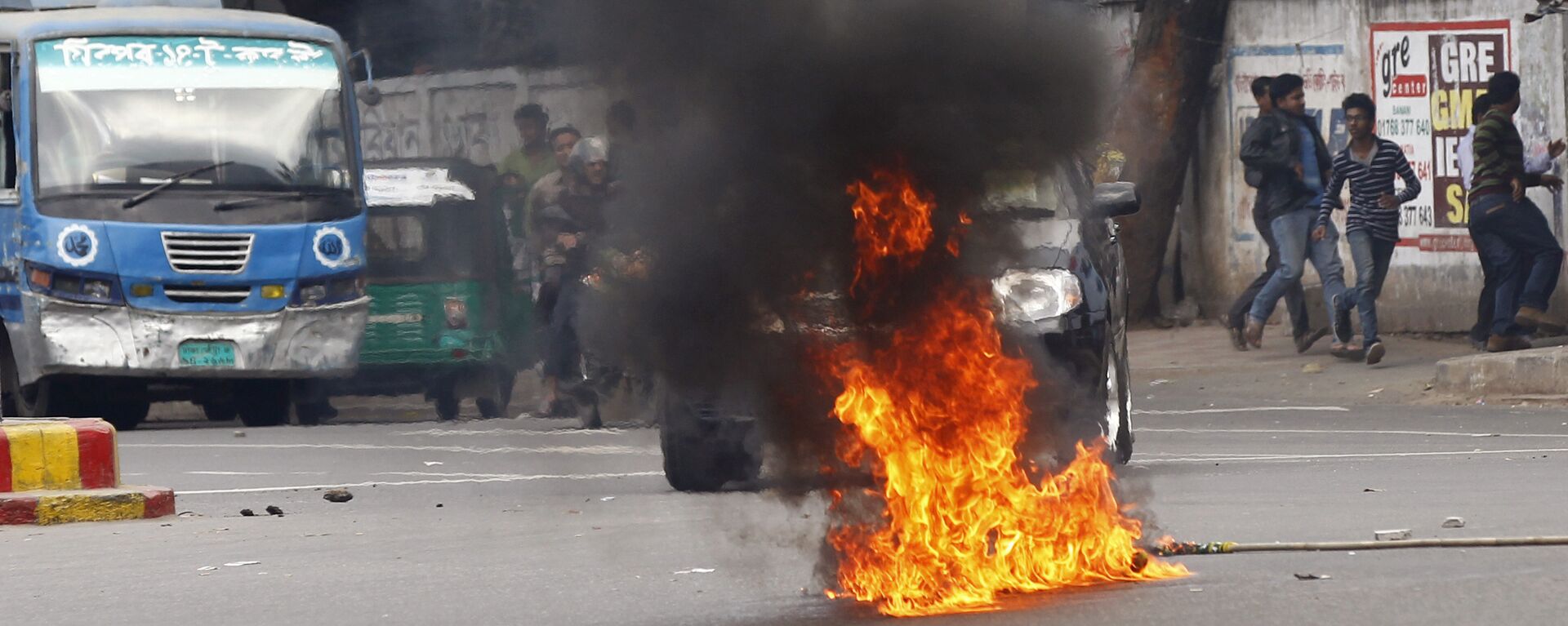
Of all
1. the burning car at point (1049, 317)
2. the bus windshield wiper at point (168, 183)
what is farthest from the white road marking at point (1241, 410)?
the bus windshield wiper at point (168, 183)

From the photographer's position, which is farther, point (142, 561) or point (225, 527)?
point (225, 527)

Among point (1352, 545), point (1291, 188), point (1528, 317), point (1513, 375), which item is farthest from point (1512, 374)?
point (1352, 545)

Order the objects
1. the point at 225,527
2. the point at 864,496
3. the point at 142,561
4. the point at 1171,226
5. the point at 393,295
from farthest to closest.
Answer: the point at 1171,226
the point at 393,295
the point at 225,527
the point at 142,561
the point at 864,496

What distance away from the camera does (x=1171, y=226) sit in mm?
20703

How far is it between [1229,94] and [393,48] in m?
12.4

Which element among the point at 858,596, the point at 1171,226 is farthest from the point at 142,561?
the point at 1171,226

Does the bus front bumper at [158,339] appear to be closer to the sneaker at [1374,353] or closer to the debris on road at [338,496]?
the debris on road at [338,496]

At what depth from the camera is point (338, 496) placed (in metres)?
10.8

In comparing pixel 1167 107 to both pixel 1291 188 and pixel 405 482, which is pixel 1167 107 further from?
pixel 405 482

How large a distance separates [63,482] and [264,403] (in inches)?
276

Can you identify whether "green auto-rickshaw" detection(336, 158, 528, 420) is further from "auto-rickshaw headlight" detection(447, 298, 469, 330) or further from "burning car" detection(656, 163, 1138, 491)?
"burning car" detection(656, 163, 1138, 491)

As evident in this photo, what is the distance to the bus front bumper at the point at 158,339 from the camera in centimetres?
1568

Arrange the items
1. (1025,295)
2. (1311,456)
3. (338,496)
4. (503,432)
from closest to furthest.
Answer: (1025,295), (338,496), (1311,456), (503,432)

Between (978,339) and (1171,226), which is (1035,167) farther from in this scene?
(1171,226)
